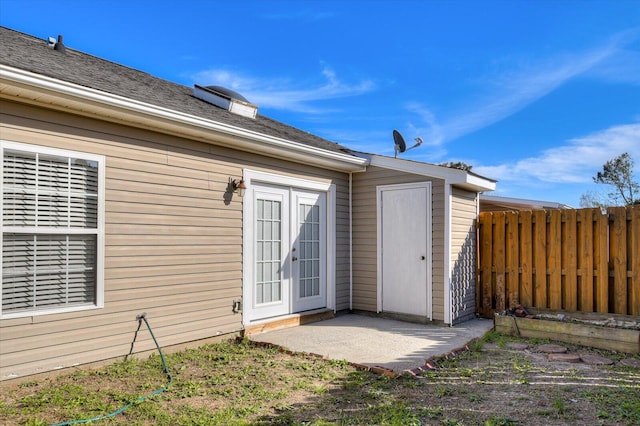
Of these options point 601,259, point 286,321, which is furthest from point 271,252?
point 601,259

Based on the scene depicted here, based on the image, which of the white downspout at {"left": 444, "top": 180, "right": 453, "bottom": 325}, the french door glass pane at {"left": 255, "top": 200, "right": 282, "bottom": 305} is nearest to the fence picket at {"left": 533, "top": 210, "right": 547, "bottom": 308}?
the white downspout at {"left": 444, "top": 180, "right": 453, "bottom": 325}

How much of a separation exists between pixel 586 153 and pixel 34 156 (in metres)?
20.9

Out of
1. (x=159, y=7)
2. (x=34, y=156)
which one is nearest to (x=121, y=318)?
(x=34, y=156)

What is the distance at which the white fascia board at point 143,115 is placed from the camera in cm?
345

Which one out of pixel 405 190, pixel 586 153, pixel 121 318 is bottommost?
pixel 121 318

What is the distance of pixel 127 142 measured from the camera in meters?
4.38

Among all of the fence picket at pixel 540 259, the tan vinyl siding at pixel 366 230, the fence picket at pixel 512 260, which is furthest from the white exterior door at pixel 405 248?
the fence picket at pixel 540 259

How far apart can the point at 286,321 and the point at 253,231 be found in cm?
147

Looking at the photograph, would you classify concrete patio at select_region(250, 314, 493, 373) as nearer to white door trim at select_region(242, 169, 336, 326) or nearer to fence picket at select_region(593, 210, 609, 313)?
white door trim at select_region(242, 169, 336, 326)

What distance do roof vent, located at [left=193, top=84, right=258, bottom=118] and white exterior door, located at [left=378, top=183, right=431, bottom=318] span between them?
287 cm

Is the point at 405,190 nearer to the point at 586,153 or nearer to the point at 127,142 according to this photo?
the point at 127,142

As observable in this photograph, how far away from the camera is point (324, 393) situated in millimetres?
3625

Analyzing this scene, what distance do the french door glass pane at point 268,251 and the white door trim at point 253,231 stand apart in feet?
0.57

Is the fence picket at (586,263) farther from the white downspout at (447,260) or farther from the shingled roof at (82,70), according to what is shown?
the shingled roof at (82,70)
